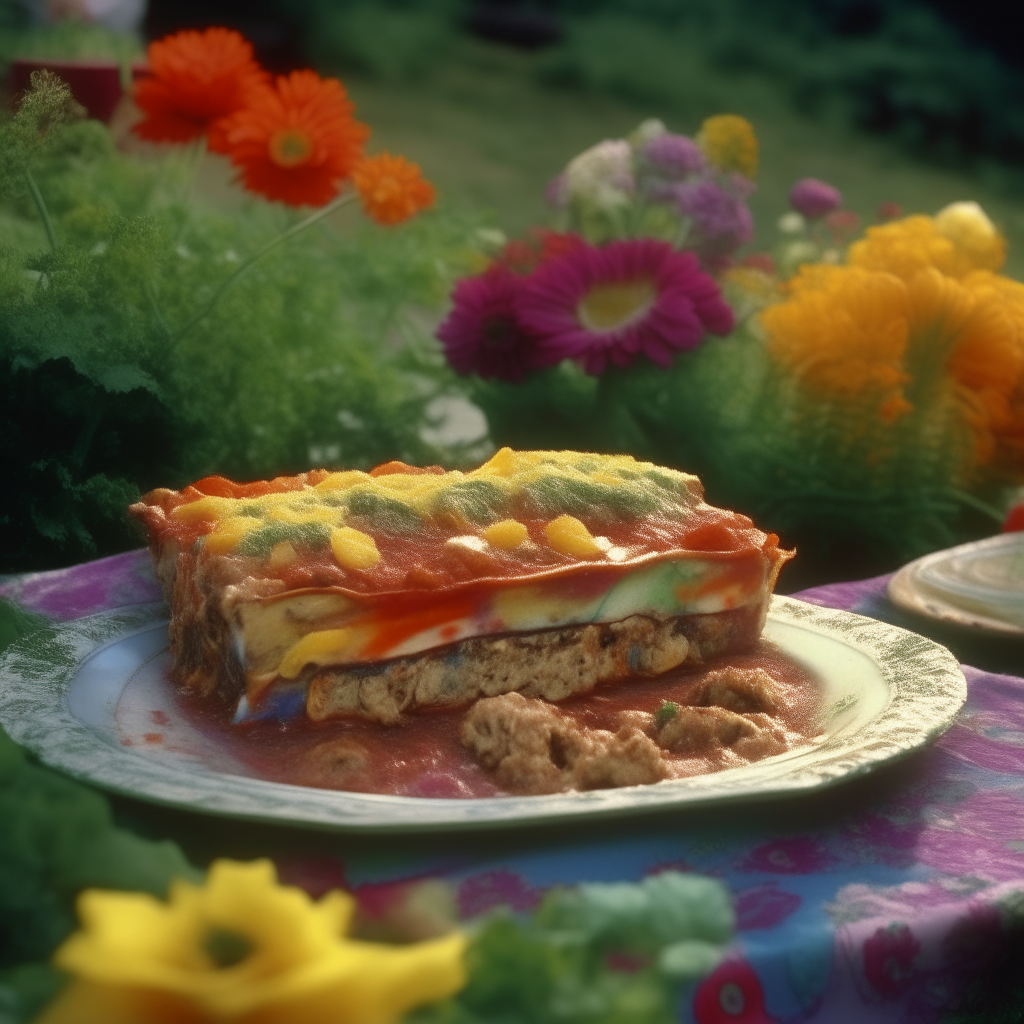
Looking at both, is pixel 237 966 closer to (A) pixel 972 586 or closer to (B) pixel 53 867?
(B) pixel 53 867

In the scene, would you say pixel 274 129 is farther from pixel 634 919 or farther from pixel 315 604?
pixel 634 919

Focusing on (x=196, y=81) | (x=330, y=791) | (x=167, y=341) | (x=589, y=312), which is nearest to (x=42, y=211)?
(x=167, y=341)

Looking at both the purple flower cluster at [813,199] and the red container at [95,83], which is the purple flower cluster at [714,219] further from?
the red container at [95,83]

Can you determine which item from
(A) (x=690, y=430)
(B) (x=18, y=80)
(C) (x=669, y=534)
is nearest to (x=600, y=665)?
(C) (x=669, y=534)

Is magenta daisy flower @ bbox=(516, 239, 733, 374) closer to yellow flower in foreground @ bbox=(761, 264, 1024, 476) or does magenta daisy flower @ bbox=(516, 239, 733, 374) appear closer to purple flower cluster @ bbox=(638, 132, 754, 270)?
yellow flower in foreground @ bbox=(761, 264, 1024, 476)

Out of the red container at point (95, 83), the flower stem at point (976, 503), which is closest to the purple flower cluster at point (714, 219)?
the flower stem at point (976, 503)

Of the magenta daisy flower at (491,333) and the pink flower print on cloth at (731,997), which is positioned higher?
the magenta daisy flower at (491,333)
